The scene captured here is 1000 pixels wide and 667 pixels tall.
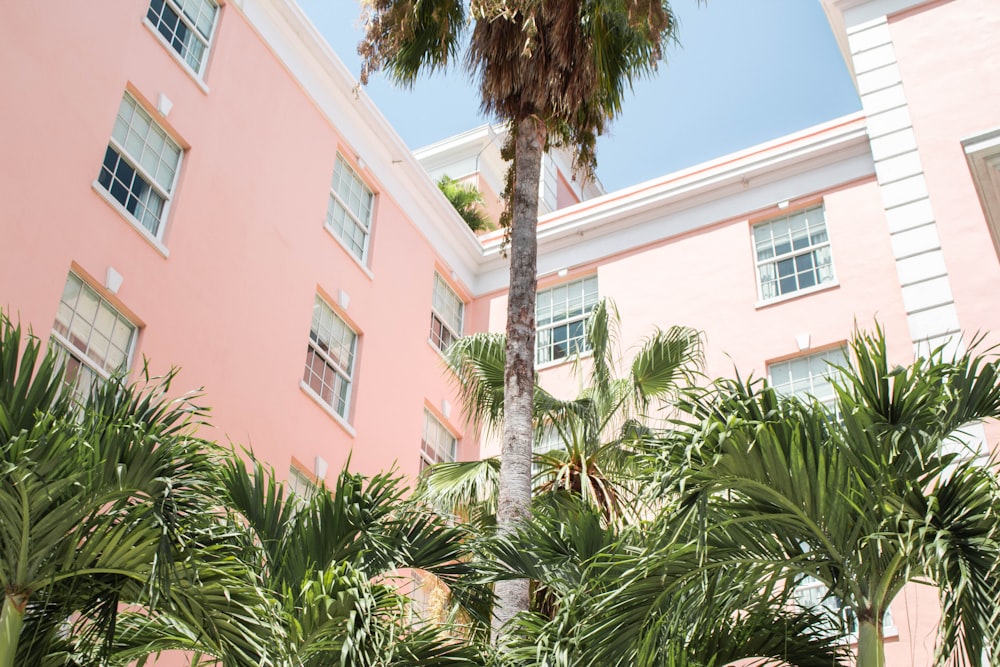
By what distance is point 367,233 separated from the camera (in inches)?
789

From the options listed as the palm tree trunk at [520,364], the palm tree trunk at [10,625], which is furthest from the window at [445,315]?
the palm tree trunk at [10,625]

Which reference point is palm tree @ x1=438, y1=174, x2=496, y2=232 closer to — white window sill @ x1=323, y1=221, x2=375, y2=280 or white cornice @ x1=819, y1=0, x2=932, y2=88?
white window sill @ x1=323, y1=221, x2=375, y2=280

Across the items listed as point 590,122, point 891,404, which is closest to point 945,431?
point 891,404

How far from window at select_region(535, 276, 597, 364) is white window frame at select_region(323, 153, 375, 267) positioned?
3.68 metres

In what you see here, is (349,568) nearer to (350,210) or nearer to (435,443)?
(350,210)

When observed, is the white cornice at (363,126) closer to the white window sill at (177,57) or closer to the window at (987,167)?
the white window sill at (177,57)

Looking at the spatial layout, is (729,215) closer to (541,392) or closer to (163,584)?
(541,392)

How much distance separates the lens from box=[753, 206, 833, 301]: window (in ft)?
62.7

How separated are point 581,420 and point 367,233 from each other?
8.50 metres

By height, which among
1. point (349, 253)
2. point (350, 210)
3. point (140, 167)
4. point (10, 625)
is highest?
point (350, 210)

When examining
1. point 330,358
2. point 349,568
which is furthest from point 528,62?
point 330,358

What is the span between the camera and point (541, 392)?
521 inches

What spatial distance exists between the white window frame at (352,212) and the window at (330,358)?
1395 millimetres

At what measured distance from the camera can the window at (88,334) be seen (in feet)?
42.7
